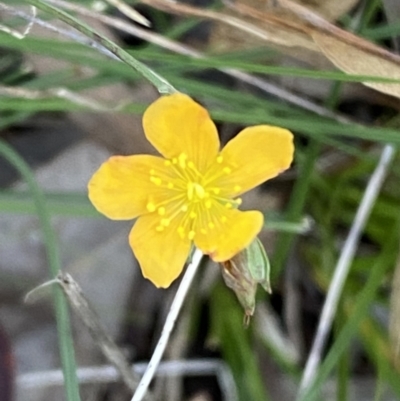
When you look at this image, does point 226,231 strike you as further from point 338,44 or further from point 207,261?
point 207,261

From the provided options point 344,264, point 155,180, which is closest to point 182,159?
point 155,180

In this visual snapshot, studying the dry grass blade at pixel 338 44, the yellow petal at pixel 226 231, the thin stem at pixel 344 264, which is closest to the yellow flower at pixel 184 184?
the yellow petal at pixel 226 231

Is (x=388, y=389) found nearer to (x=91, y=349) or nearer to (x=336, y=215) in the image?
(x=336, y=215)

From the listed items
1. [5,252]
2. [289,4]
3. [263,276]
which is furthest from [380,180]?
[5,252]

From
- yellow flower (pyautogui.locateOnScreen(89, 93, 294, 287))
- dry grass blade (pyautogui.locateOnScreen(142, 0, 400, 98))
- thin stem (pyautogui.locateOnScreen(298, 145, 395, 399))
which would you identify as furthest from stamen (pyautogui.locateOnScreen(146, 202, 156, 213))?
thin stem (pyautogui.locateOnScreen(298, 145, 395, 399))

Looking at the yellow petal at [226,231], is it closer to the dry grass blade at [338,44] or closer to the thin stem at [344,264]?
the dry grass blade at [338,44]
